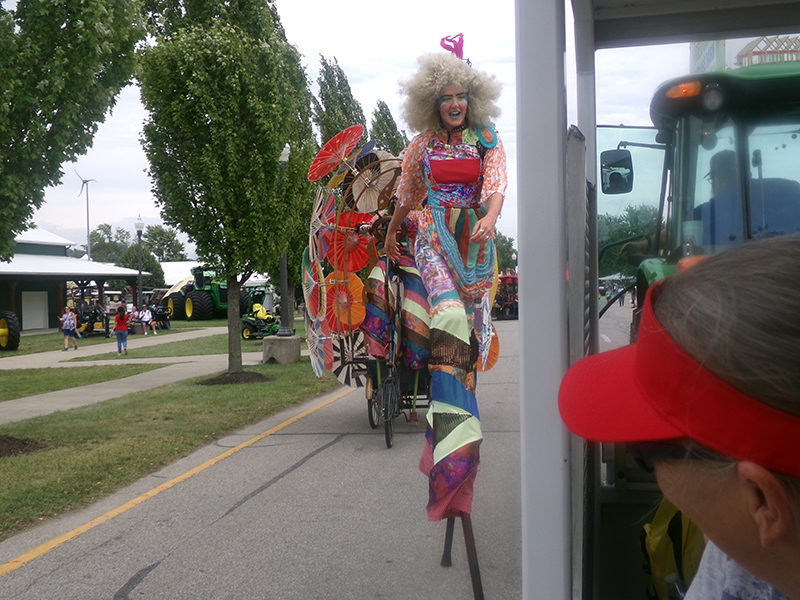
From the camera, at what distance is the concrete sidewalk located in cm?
1114

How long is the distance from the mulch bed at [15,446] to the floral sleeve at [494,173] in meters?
5.65

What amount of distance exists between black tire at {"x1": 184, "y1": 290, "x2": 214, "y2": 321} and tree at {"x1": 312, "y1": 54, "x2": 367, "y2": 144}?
17284 mm

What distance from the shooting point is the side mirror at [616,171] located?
279cm

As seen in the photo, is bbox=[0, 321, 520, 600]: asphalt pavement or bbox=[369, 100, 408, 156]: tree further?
bbox=[369, 100, 408, 156]: tree

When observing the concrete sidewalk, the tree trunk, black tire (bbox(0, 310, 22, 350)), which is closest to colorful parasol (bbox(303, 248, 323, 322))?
the concrete sidewalk

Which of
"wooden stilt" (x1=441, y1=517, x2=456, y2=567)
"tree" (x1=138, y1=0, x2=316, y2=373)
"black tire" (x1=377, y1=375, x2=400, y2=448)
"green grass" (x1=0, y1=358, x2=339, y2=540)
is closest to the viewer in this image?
"wooden stilt" (x1=441, y1=517, x2=456, y2=567)

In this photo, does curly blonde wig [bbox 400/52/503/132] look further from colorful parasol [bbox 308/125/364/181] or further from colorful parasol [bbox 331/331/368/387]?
colorful parasol [bbox 331/331/368/387]

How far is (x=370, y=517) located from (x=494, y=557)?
1055 millimetres

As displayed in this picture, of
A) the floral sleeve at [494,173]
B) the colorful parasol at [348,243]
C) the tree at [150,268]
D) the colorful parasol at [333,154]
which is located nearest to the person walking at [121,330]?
the colorful parasol at [348,243]

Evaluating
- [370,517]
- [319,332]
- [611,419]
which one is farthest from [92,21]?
[611,419]

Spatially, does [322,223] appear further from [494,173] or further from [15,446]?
[15,446]

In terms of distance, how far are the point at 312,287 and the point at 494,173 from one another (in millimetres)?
3787

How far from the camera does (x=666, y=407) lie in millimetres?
1016

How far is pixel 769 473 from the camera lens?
3.03 feet
